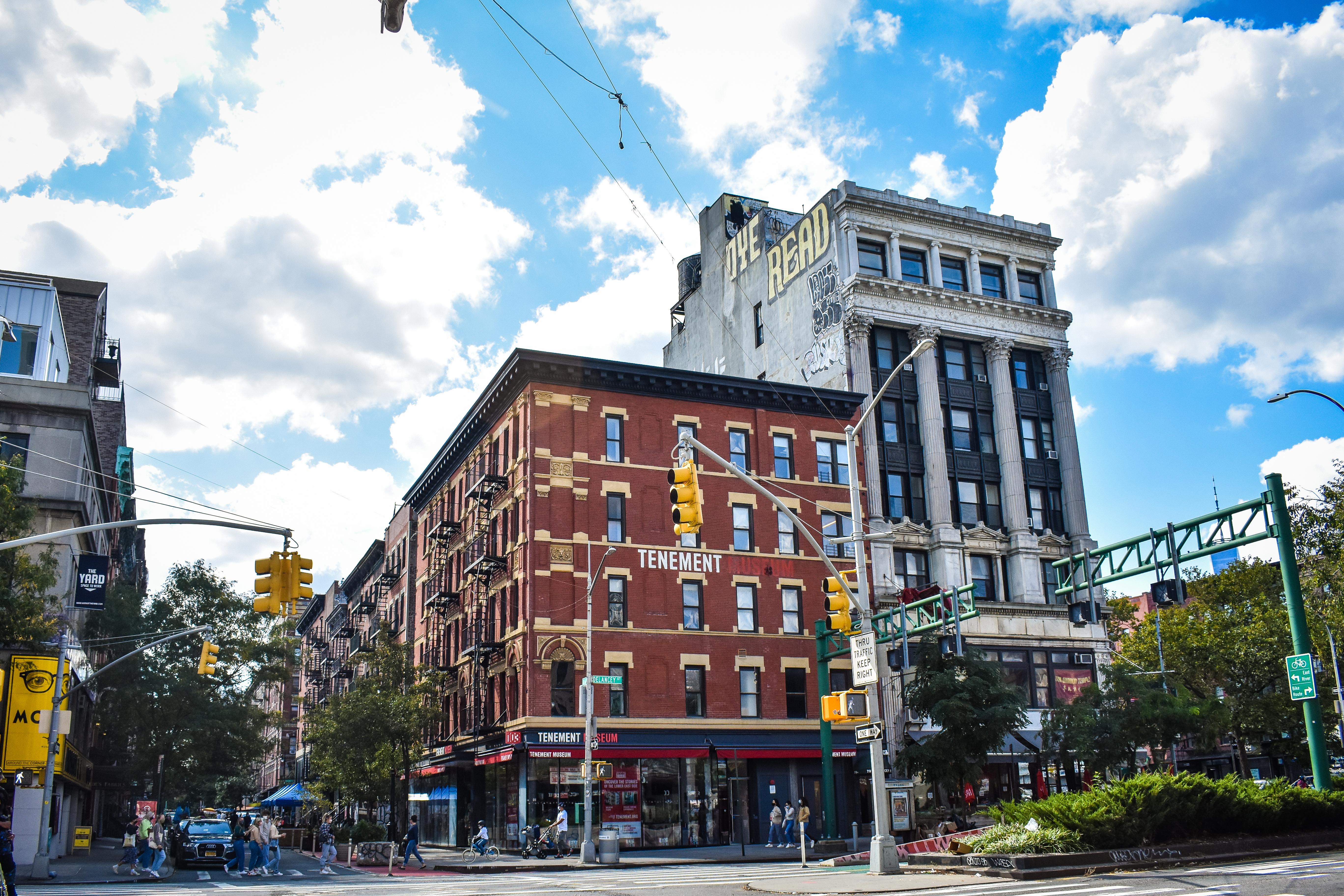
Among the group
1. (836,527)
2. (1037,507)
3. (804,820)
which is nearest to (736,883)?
(804,820)

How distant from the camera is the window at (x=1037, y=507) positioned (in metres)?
53.8

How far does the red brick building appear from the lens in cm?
4238

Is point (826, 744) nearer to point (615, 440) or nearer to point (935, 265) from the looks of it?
point (615, 440)

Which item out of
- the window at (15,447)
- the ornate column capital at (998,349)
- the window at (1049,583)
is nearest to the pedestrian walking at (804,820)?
the window at (1049,583)

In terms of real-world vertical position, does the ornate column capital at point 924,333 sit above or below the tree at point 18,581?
above

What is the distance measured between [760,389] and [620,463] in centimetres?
792

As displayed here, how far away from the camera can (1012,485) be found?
52.9m

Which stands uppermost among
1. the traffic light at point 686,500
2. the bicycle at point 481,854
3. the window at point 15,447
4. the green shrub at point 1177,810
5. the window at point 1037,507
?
the window at point 15,447

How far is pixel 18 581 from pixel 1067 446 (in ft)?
152

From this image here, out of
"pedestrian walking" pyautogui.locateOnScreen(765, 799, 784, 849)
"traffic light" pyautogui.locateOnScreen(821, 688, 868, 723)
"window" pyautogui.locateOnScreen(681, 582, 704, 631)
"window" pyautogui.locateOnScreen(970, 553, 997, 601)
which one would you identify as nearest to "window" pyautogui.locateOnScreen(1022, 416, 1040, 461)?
"window" pyautogui.locateOnScreen(970, 553, 997, 601)

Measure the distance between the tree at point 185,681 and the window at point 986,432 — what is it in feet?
126

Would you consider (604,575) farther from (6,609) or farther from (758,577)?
(6,609)

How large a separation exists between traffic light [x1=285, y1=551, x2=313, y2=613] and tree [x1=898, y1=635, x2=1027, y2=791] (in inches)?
939

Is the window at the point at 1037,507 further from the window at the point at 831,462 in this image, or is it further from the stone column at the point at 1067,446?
the window at the point at 831,462
